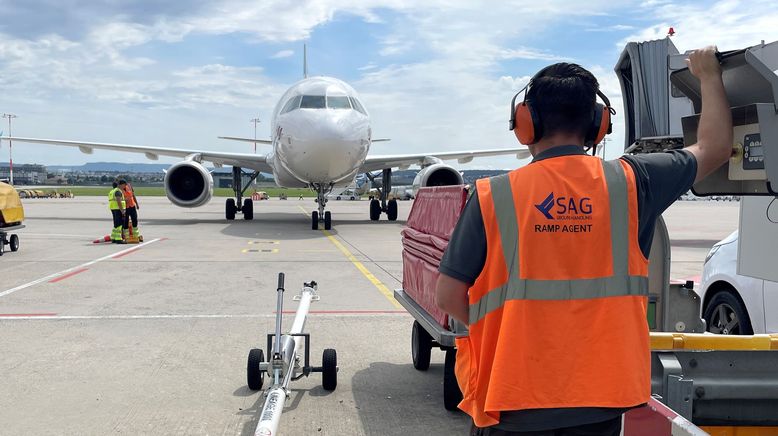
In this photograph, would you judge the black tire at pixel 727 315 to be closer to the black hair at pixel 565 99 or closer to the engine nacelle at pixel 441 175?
the black hair at pixel 565 99

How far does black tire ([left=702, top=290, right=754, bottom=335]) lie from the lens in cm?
513

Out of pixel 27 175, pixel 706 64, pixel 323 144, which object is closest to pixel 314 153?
pixel 323 144

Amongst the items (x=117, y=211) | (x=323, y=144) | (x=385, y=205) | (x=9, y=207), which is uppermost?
(x=323, y=144)

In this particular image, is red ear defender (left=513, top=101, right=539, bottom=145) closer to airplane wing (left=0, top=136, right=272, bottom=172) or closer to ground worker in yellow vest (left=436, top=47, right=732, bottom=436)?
ground worker in yellow vest (left=436, top=47, right=732, bottom=436)

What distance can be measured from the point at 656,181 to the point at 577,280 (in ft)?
1.38

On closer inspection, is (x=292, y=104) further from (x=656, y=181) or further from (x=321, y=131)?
(x=656, y=181)

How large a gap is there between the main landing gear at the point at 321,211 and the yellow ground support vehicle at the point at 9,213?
783 cm

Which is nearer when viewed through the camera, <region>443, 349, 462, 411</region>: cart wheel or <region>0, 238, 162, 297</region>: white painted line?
<region>443, 349, 462, 411</region>: cart wheel

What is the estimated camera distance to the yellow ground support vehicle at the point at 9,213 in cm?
1290

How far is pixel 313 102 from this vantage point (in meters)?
17.4

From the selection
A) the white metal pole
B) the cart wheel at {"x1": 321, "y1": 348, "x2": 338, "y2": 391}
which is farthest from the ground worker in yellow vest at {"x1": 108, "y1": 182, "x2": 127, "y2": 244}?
the cart wheel at {"x1": 321, "y1": 348, "x2": 338, "y2": 391}

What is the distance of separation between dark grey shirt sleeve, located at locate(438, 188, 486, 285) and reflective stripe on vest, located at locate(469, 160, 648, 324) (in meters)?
0.07

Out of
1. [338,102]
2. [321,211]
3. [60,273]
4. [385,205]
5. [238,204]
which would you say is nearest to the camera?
[60,273]

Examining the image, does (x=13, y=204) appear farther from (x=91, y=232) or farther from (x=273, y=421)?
(x=273, y=421)
